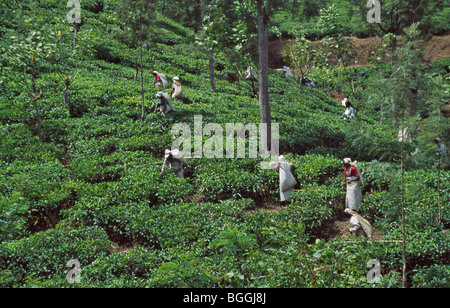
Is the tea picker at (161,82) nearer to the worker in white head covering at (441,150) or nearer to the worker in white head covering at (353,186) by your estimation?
the worker in white head covering at (353,186)

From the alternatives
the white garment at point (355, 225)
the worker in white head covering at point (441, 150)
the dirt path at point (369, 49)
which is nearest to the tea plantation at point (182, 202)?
the white garment at point (355, 225)

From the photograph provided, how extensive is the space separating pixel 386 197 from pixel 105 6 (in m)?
26.0

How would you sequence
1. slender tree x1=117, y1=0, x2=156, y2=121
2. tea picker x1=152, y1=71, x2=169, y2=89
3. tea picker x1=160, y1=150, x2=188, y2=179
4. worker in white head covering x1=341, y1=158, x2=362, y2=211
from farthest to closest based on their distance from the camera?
tea picker x1=152, y1=71, x2=169, y2=89 → slender tree x1=117, y1=0, x2=156, y2=121 → tea picker x1=160, y1=150, x2=188, y2=179 → worker in white head covering x1=341, y1=158, x2=362, y2=211

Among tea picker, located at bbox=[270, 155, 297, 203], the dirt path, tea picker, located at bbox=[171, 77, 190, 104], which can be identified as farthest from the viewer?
the dirt path

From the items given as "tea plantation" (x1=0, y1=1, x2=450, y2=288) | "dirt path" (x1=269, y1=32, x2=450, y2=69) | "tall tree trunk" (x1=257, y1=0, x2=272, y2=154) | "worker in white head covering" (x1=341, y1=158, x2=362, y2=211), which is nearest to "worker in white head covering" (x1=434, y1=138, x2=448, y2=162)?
"tea plantation" (x1=0, y1=1, x2=450, y2=288)

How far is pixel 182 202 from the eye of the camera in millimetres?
9680

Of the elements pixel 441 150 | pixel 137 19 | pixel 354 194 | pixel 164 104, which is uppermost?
pixel 137 19

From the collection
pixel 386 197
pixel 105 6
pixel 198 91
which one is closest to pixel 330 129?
pixel 198 91

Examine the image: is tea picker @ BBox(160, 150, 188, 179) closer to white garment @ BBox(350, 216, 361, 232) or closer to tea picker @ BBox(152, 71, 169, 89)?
white garment @ BBox(350, 216, 361, 232)

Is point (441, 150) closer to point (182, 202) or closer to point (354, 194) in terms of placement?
point (354, 194)

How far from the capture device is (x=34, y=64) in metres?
11.9

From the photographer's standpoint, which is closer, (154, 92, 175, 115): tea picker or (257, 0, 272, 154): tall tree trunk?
(257, 0, 272, 154): tall tree trunk

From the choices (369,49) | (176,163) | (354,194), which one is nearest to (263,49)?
(176,163)

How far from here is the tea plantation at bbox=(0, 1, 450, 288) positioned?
21.6 ft
